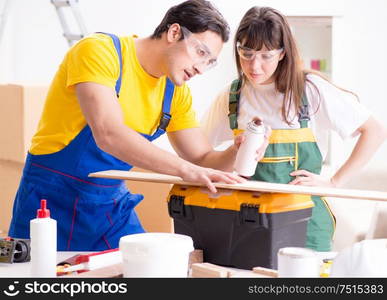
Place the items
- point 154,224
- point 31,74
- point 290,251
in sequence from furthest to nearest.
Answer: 1. point 31,74
2. point 154,224
3. point 290,251

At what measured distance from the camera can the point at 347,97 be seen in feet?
8.89

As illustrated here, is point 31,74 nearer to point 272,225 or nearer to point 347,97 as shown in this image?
point 347,97

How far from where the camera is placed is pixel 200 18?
2.25m

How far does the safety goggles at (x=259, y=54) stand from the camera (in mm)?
2621

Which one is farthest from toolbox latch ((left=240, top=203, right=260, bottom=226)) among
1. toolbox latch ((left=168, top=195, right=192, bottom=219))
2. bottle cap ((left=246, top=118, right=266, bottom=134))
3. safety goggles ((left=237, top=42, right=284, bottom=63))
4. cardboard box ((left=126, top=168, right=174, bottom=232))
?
cardboard box ((left=126, top=168, right=174, bottom=232))

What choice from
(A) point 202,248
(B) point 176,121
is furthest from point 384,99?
(A) point 202,248

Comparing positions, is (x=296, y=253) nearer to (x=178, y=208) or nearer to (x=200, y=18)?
(x=178, y=208)

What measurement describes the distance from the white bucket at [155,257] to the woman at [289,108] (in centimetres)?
111

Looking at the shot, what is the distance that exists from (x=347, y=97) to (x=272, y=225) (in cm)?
94

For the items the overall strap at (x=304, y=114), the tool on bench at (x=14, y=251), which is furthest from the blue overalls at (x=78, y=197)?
the overall strap at (x=304, y=114)

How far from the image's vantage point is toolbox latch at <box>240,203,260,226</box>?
1.97m

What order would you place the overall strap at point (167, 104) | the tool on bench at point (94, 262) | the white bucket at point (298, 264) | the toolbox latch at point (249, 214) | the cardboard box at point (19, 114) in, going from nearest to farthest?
the white bucket at point (298, 264) → the tool on bench at point (94, 262) → the toolbox latch at point (249, 214) → the overall strap at point (167, 104) → the cardboard box at point (19, 114)

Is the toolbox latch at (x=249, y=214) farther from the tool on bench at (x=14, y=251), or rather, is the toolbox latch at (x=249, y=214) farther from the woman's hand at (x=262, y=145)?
the tool on bench at (x=14, y=251)

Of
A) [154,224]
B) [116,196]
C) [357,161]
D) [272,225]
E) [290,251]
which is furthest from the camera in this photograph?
[154,224]
